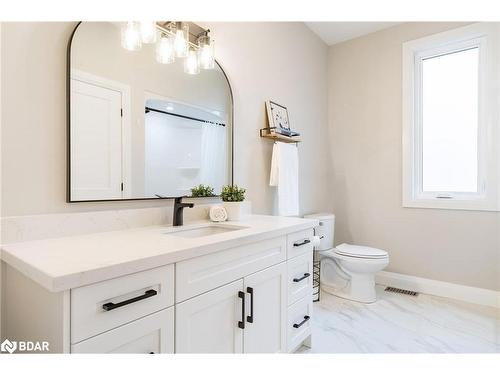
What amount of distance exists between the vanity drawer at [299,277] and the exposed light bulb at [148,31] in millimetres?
1352

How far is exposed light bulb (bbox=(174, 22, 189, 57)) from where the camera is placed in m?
1.53

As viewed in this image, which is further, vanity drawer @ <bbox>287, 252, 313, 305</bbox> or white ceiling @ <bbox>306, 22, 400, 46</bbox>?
white ceiling @ <bbox>306, 22, 400, 46</bbox>

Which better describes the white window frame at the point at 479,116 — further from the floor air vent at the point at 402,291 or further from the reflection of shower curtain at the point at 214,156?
the reflection of shower curtain at the point at 214,156

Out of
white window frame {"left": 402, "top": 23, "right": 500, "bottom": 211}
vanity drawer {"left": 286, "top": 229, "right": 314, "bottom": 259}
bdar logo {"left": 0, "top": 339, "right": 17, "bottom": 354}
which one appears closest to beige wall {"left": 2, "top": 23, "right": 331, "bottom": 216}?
bdar logo {"left": 0, "top": 339, "right": 17, "bottom": 354}

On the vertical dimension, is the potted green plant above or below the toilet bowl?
above

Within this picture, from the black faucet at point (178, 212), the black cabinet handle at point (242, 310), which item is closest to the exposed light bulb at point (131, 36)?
the black faucet at point (178, 212)

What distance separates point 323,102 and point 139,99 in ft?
7.13

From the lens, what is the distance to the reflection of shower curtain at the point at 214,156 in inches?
70.1

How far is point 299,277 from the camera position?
1584mm

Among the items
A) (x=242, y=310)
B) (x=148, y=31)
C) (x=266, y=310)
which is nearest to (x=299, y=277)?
(x=266, y=310)

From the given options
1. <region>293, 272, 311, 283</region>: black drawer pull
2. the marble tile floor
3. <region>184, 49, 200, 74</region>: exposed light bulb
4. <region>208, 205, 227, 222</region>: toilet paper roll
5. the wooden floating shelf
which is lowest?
the marble tile floor

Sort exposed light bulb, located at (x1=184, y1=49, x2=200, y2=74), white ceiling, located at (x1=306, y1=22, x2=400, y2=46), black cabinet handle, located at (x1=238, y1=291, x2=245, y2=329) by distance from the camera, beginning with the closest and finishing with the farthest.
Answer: black cabinet handle, located at (x1=238, y1=291, x2=245, y2=329)
exposed light bulb, located at (x1=184, y1=49, x2=200, y2=74)
white ceiling, located at (x1=306, y1=22, x2=400, y2=46)

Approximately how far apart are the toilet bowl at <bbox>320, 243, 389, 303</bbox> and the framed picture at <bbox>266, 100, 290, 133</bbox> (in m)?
1.16

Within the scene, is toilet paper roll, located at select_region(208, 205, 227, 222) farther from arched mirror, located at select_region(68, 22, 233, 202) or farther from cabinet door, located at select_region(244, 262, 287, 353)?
cabinet door, located at select_region(244, 262, 287, 353)
